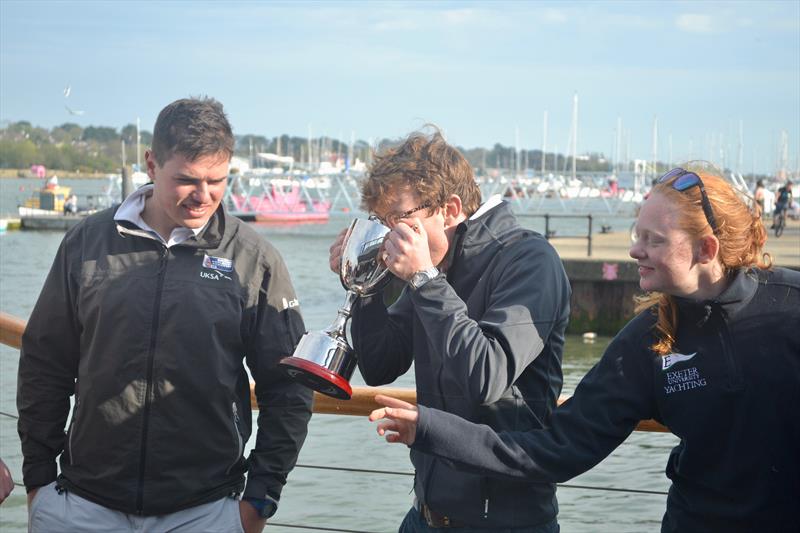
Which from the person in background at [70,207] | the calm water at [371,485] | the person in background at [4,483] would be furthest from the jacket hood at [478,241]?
the person in background at [70,207]

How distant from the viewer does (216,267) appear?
3318mm

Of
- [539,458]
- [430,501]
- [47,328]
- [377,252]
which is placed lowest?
[430,501]

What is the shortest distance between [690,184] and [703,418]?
0.57m

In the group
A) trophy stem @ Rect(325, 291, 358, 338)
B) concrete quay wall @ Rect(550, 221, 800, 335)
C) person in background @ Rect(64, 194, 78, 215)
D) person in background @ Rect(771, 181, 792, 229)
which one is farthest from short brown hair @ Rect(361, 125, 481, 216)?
person in background @ Rect(64, 194, 78, 215)

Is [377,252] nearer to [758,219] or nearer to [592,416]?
[592,416]

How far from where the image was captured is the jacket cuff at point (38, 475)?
341cm

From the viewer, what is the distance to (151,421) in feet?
10.6

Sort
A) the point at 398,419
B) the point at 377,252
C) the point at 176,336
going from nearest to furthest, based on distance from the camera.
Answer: the point at 398,419 → the point at 377,252 → the point at 176,336

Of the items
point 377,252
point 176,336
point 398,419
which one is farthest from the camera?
point 176,336

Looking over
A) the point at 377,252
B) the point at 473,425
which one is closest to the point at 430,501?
the point at 473,425

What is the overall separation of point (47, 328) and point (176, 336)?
0.44 meters

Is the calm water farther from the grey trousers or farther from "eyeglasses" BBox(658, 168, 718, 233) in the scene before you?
"eyeglasses" BBox(658, 168, 718, 233)

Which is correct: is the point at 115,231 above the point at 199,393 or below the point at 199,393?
above

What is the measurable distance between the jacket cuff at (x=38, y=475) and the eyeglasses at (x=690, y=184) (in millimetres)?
2059
